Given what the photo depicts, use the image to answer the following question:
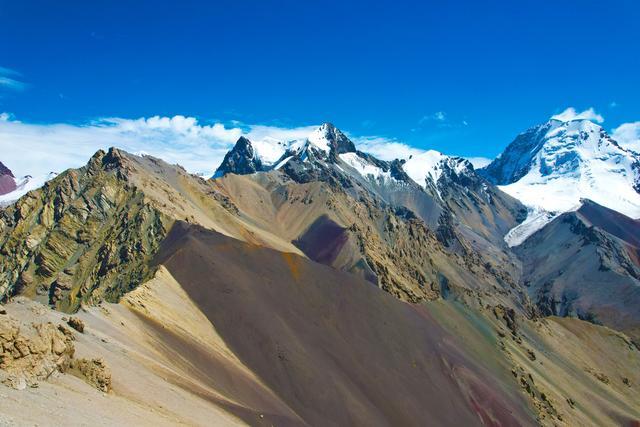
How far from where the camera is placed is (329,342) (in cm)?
8700

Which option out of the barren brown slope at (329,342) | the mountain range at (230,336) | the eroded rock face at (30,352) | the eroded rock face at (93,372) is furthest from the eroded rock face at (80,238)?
the eroded rock face at (30,352)

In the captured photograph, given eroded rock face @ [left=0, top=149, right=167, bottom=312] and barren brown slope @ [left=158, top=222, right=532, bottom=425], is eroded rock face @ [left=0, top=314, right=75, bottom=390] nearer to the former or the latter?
barren brown slope @ [left=158, top=222, right=532, bottom=425]

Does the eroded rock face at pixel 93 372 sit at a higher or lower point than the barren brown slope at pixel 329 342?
lower

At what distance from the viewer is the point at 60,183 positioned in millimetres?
137125

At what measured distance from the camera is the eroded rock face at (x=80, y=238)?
106 m

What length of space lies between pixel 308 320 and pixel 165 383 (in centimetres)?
4754

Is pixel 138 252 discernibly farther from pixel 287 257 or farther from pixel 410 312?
pixel 410 312

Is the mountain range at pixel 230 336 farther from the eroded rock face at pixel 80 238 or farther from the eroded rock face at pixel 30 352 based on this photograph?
the eroded rock face at pixel 80 238

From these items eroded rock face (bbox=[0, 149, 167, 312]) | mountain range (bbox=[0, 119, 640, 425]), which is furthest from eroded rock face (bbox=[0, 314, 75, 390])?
eroded rock face (bbox=[0, 149, 167, 312])

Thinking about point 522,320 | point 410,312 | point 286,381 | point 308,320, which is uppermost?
point 522,320

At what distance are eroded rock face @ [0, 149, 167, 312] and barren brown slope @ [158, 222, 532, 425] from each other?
7.78 metres

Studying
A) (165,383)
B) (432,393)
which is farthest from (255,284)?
(165,383)

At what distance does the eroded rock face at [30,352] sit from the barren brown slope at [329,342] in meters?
38.2

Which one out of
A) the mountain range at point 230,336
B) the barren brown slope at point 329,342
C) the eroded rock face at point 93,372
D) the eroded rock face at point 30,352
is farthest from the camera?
the barren brown slope at point 329,342
